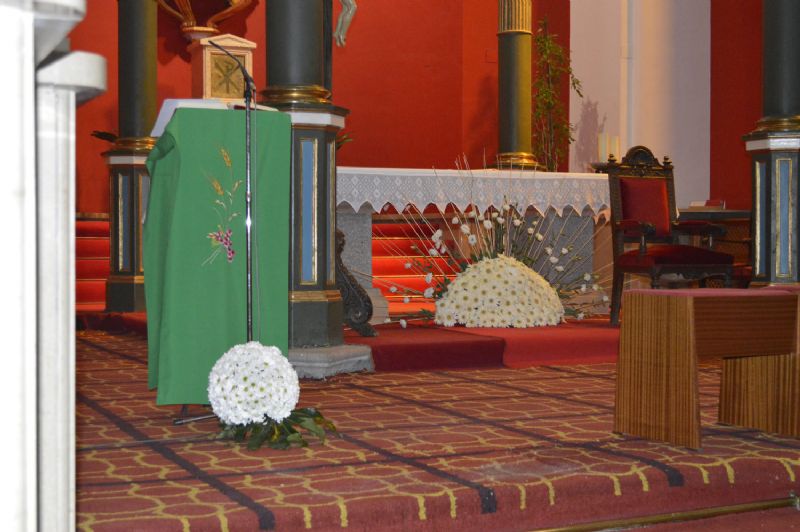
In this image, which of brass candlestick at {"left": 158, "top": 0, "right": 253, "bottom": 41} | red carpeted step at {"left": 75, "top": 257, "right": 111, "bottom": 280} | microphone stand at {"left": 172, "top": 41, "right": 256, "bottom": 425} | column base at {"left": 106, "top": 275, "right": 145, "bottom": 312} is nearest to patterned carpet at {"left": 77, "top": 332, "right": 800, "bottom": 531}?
microphone stand at {"left": 172, "top": 41, "right": 256, "bottom": 425}

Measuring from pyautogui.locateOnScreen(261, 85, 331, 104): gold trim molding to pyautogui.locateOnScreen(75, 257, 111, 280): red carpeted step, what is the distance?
161 inches

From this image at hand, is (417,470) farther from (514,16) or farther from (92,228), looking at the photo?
(92,228)

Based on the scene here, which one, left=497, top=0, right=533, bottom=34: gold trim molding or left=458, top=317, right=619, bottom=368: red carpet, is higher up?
left=497, top=0, right=533, bottom=34: gold trim molding

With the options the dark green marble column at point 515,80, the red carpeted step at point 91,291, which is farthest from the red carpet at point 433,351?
the red carpeted step at point 91,291

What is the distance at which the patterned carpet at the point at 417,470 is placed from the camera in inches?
98.0

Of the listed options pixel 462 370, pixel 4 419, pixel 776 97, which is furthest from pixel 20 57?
pixel 776 97

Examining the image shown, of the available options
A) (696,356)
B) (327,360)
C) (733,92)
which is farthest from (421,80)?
(696,356)

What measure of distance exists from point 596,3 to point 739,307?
6.69 meters

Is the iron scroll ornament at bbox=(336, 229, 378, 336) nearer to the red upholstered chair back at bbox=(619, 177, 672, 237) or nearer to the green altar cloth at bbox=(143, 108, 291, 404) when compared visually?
the green altar cloth at bbox=(143, 108, 291, 404)

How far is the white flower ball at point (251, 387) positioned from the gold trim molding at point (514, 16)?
19.9 ft

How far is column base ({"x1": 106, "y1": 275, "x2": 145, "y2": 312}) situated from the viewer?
7242 mm

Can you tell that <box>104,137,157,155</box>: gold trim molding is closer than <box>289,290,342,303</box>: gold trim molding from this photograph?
No

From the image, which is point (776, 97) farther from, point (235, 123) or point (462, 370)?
point (235, 123)

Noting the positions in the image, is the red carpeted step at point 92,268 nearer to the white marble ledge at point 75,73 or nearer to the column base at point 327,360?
the column base at point 327,360
